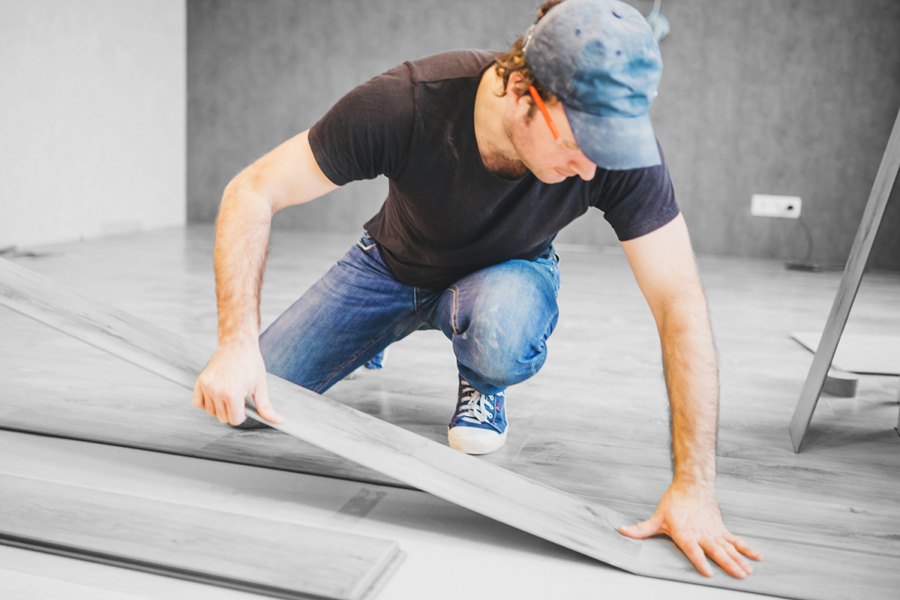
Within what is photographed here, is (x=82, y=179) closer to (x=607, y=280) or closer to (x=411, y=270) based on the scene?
(x=607, y=280)

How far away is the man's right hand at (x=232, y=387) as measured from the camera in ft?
3.45

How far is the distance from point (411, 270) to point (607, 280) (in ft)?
8.41

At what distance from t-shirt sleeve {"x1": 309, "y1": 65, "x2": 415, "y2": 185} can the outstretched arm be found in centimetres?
45

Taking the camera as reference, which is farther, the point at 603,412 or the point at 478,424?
the point at 603,412

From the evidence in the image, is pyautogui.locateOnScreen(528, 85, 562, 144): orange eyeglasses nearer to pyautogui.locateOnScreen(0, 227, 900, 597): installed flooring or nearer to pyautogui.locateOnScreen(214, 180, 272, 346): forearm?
pyautogui.locateOnScreen(214, 180, 272, 346): forearm

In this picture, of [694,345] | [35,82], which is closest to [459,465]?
[694,345]

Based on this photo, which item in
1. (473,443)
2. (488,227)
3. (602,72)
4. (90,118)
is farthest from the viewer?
(90,118)

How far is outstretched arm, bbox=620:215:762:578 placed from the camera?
1.12 m

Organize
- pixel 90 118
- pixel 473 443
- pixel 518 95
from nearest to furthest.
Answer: pixel 518 95, pixel 473 443, pixel 90 118

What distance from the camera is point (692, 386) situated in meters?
1.19

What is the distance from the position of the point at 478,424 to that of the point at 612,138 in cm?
72

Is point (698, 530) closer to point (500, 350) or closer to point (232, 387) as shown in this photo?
point (500, 350)

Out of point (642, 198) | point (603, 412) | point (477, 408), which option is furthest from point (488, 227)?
point (603, 412)

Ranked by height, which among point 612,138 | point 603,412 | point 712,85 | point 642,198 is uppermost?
point 612,138
